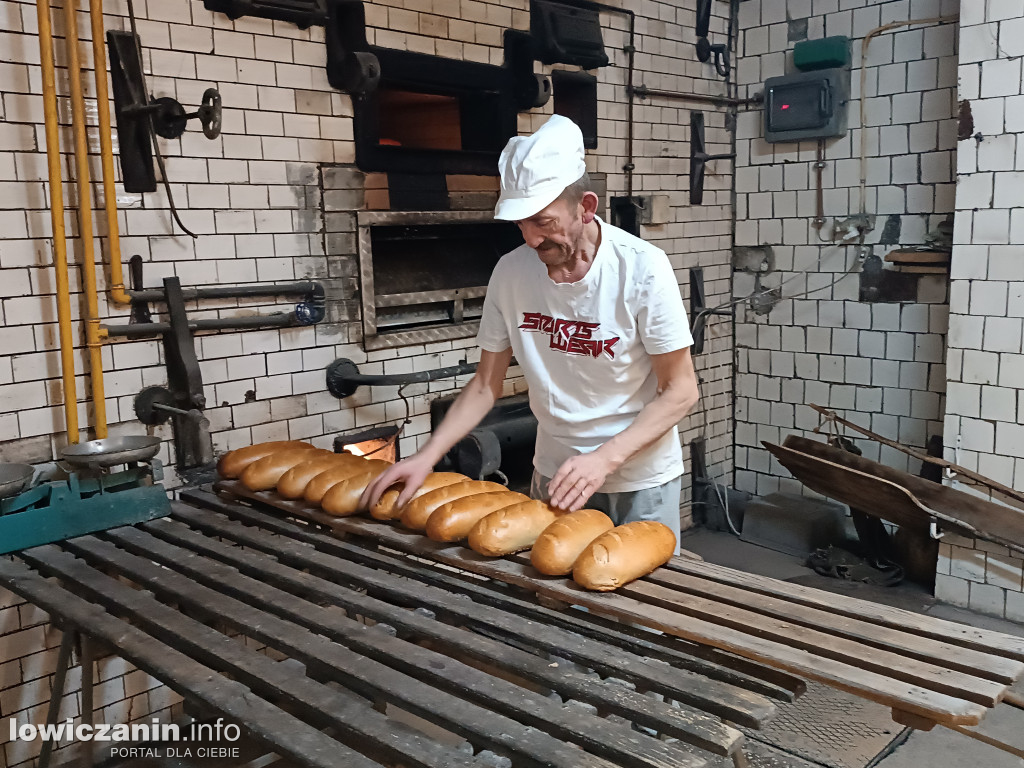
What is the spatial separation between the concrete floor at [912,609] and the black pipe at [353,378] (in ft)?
6.55

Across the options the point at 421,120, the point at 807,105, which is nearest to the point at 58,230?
the point at 421,120

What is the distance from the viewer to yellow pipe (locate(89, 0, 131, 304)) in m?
2.90

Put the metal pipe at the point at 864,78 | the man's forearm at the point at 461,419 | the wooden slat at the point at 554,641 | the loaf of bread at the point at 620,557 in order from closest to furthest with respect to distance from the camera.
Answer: the wooden slat at the point at 554,641 → the loaf of bread at the point at 620,557 → the man's forearm at the point at 461,419 → the metal pipe at the point at 864,78

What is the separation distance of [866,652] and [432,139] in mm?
3739

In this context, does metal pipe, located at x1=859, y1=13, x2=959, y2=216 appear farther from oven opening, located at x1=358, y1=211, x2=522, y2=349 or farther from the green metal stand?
the green metal stand

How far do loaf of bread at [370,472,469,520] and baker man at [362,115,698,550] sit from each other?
31mm

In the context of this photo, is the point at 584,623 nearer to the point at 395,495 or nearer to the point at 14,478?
the point at 395,495

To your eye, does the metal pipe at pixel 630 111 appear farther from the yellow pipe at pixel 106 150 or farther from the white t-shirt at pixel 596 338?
the yellow pipe at pixel 106 150

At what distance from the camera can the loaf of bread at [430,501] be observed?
→ 2482 mm

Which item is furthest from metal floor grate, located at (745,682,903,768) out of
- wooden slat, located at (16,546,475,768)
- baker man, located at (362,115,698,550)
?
wooden slat, located at (16,546,475,768)

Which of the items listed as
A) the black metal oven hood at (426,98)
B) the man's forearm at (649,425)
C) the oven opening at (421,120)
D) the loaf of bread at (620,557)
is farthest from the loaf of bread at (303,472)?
the oven opening at (421,120)

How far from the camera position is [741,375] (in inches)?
239

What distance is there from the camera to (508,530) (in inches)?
89.1

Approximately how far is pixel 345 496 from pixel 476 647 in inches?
39.0
